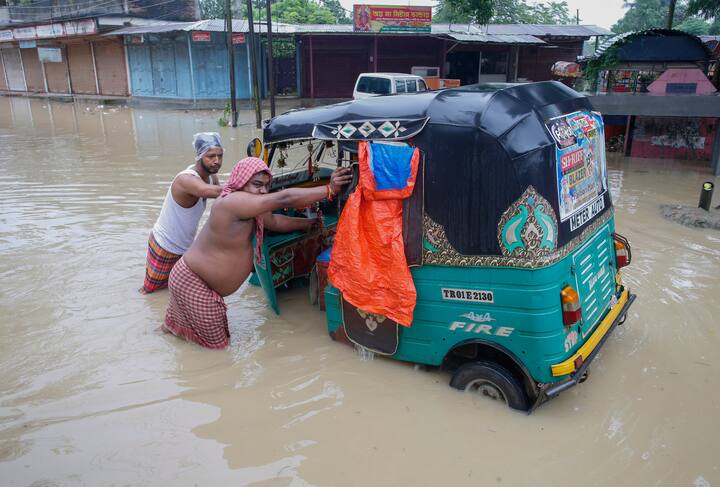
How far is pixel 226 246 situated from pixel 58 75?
3608 cm

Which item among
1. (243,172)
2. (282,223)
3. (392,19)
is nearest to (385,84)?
(392,19)

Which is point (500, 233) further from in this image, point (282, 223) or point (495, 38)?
point (495, 38)

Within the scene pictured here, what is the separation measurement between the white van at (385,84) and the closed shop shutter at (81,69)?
20.4 meters

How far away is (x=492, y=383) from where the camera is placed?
12.5 feet

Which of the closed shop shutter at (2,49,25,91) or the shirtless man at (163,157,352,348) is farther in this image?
the closed shop shutter at (2,49,25,91)

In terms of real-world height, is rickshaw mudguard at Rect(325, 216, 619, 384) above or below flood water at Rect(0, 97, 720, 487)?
above

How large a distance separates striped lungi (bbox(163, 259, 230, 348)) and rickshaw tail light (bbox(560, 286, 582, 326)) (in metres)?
2.70

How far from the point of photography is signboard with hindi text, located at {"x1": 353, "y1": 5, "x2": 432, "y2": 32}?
22.9m

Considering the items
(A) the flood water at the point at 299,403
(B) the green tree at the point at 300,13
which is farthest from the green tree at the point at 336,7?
(A) the flood water at the point at 299,403

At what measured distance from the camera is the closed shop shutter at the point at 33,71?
116ft

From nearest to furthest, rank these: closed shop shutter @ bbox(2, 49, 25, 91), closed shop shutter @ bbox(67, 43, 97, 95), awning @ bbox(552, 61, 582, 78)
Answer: awning @ bbox(552, 61, 582, 78), closed shop shutter @ bbox(67, 43, 97, 95), closed shop shutter @ bbox(2, 49, 25, 91)

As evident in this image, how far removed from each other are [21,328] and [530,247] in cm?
472

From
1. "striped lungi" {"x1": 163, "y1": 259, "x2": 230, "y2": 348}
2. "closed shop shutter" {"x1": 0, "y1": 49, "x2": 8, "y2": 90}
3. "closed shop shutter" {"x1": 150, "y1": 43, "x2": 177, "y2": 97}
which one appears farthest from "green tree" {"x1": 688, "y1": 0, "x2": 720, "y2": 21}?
"closed shop shutter" {"x1": 0, "y1": 49, "x2": 8, "y2": 90}

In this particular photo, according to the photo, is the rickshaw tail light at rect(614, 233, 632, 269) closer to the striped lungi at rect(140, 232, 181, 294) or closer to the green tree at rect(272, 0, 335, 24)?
the striped lungi at rect(140, 232, 181, 294)
